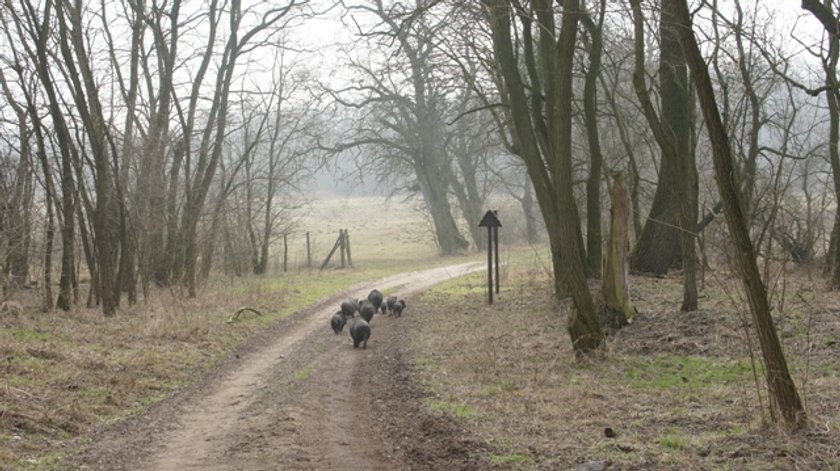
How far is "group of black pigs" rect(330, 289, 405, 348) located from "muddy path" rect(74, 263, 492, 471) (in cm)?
51

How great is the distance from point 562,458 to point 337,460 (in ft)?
6.53

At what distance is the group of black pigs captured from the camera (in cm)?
1414

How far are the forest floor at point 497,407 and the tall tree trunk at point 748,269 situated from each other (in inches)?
5.8

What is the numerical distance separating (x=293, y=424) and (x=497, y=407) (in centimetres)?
214

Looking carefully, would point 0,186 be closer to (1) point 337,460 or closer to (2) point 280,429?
(2) point 280,429

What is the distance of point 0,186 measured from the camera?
15297mm

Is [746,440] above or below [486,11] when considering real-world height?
below

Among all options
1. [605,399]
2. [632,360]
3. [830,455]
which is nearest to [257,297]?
[632,360]

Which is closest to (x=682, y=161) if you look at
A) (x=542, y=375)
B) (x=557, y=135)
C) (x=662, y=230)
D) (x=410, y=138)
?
(x=557, y=135)

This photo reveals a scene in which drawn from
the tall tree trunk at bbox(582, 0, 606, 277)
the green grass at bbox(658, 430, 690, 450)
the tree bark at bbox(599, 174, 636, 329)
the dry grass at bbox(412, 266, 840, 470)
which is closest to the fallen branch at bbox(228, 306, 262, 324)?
the dry grass at bbox(412, 266, 840, 470)

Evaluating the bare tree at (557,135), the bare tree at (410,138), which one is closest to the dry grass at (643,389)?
the bare tree at (557,135)

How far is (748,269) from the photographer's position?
6.16m

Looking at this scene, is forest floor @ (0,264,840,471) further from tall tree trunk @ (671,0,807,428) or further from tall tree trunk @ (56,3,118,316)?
tall tree trunk @ (56,3,118,316)

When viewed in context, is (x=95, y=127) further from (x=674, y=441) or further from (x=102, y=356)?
(x=674, y=441)
